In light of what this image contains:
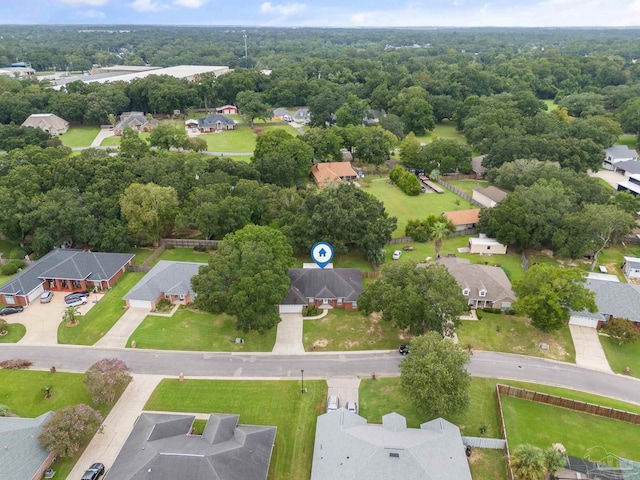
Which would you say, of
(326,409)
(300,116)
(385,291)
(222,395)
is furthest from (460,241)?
(300,116)

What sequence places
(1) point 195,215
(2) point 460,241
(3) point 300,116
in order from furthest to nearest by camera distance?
(3) point 300,116
(2) point 460,241
(1) point 195,215

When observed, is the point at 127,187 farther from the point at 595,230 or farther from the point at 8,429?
the point at 595,230

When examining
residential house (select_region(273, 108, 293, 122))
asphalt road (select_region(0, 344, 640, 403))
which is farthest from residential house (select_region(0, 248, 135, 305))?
residential house (select_region(273, 108, 293, 122))

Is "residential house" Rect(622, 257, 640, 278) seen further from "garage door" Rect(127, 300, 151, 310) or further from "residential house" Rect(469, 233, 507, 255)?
"garage door" Rect(127, 300, 151, 310)

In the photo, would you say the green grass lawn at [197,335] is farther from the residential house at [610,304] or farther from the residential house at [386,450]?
the residential house at [610,304]

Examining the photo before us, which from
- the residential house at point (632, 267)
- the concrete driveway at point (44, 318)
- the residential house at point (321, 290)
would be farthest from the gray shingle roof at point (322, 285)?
the residential house at point (632, 267)

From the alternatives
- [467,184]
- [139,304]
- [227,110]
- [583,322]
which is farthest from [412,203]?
[227,110]
